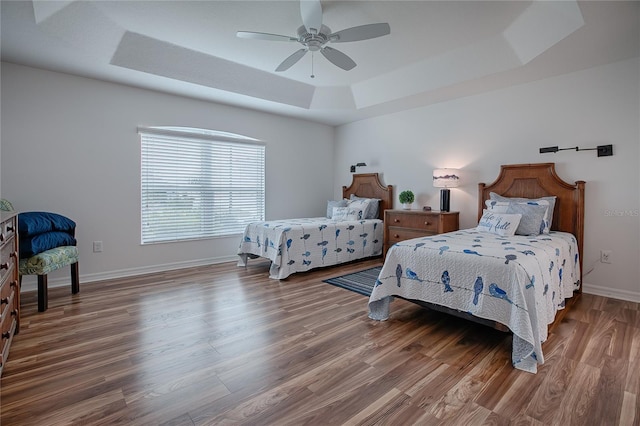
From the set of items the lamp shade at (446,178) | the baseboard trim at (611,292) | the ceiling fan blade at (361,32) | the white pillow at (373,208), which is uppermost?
the ceiling fan blade at (361,32)

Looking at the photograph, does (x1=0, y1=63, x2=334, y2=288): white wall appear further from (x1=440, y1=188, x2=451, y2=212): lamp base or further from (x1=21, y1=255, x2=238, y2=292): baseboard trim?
(x1=440, y1=188, x2=451, y2=212): lamp base

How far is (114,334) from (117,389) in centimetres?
81

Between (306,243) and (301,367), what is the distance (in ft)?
→ 7.50

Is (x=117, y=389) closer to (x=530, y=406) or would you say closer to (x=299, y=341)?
(x=299, y=341)

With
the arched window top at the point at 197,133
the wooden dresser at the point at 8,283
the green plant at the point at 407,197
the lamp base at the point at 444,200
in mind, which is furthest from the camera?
the green plant at the point at 407,197

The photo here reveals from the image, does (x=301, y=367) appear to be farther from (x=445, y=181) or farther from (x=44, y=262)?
(x=445, y=181)

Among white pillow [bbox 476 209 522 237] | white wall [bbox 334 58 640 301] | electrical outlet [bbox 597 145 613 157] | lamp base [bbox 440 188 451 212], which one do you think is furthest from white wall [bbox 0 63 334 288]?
electrical outlet [bbox 597 145 613 157]

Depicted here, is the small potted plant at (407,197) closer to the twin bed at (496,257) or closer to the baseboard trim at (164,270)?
the twin bed at (496,257)

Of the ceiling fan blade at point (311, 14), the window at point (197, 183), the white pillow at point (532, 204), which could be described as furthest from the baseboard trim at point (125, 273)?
the white pillow at point (532, 204)

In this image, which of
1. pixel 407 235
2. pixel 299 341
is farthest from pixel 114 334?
pixel 407 235

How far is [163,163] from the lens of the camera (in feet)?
14.3

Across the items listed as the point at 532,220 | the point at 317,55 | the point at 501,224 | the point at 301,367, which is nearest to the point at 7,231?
the point at 301,367

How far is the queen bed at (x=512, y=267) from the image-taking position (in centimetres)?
199

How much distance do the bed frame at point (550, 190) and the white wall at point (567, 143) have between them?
0.31ft
